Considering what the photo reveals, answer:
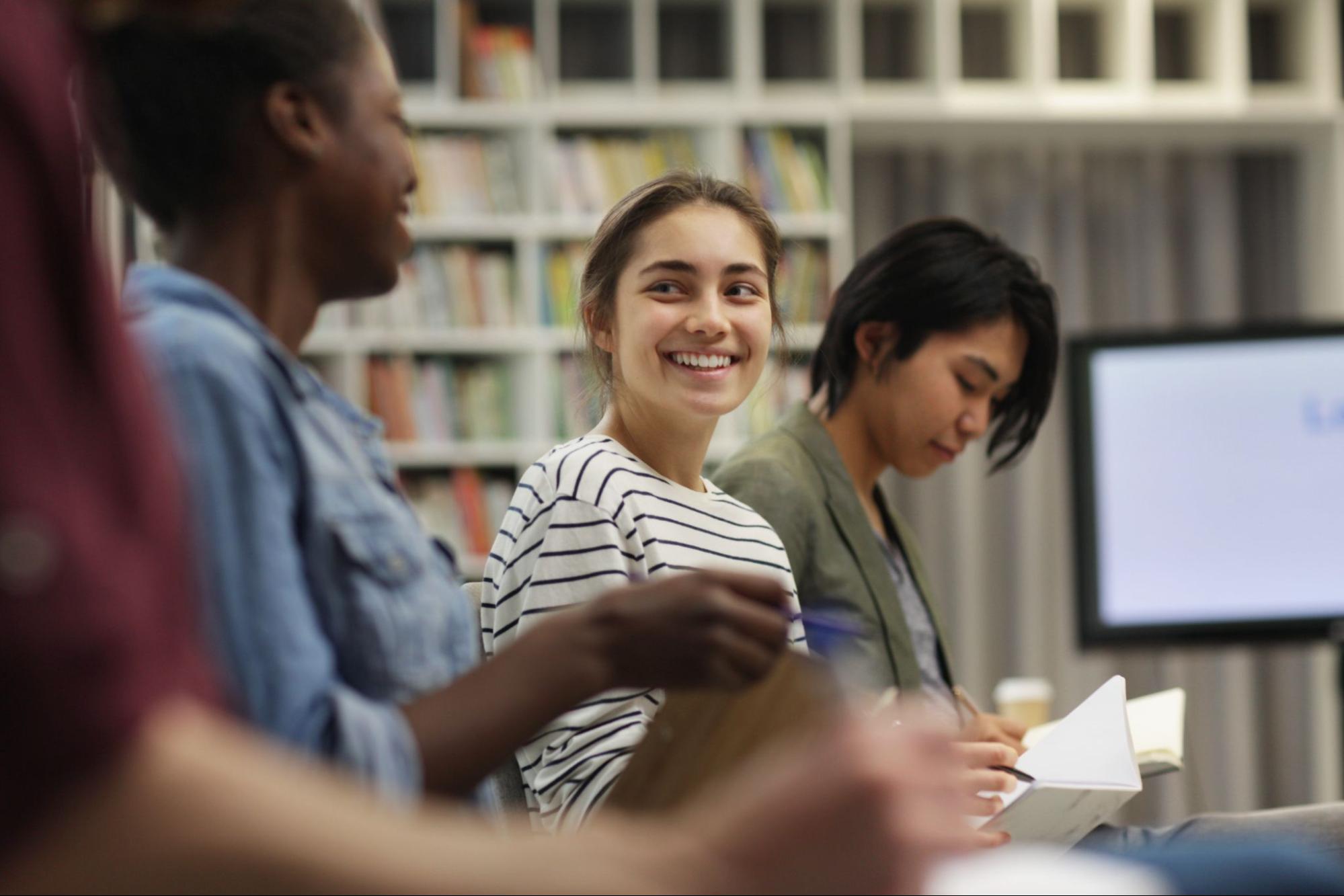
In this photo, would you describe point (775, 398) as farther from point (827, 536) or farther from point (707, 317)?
point (707, 317)

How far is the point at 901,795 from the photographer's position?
0.45m

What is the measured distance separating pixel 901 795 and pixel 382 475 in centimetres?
51

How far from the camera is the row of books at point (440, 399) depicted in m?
3.82

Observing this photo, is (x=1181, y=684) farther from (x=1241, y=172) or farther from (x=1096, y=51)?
(x=1096, y=51)

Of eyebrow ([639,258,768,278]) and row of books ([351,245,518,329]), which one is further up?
row of books ([351,245,518,329])

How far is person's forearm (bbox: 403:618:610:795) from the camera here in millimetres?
690

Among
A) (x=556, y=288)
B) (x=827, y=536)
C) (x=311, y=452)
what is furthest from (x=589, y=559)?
(x=556, y=288)

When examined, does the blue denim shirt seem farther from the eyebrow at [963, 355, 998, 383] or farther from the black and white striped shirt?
the eyebrow at [963, 355, 998, 383]

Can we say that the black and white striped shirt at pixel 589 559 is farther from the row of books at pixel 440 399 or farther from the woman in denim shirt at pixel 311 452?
the row of books at pixel 440 399

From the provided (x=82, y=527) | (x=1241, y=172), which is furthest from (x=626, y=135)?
(x=82, y=527)

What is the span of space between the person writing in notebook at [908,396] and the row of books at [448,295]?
186 centimetres

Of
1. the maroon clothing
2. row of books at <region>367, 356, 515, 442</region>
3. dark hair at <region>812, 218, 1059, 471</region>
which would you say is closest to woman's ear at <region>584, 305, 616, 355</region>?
dark hair at <region>812, 218, 1059, 471</region>

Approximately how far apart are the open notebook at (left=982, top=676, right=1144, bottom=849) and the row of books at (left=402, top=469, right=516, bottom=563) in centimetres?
259

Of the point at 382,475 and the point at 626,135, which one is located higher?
the point at 626,135
